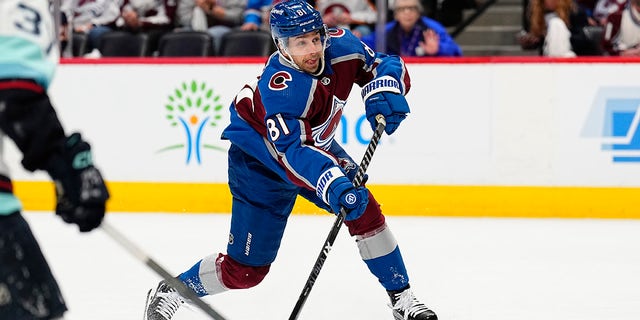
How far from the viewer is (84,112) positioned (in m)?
5.80

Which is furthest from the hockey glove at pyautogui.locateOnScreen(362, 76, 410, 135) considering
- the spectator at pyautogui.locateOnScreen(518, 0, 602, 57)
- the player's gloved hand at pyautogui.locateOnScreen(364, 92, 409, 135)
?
the spectator at pyautogui.locateOnScreen(518, 0, 602, 57)

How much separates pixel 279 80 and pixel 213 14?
3.72m

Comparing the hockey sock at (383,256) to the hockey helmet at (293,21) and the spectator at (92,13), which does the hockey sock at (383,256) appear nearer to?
the hockey helmet at (293,21)

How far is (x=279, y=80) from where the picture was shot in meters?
3.00

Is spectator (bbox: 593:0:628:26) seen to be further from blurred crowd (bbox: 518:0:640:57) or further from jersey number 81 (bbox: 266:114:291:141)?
jersey number 81 (bbox: 266:114:291:141)

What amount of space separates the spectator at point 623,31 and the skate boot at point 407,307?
3.13m

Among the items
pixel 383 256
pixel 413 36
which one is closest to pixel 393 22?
pixel 413 36

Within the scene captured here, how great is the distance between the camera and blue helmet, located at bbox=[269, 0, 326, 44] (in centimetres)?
303

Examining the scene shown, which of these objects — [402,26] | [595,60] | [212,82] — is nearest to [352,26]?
[402,26]

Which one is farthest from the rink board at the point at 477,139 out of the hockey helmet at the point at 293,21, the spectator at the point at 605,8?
the hockey helmet at the point at 293,21

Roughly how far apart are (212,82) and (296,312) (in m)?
2.69

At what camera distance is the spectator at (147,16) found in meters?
6.77

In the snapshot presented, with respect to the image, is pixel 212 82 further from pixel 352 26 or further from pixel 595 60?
pixel 595 60

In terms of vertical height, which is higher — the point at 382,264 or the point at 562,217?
the point at 382,264
